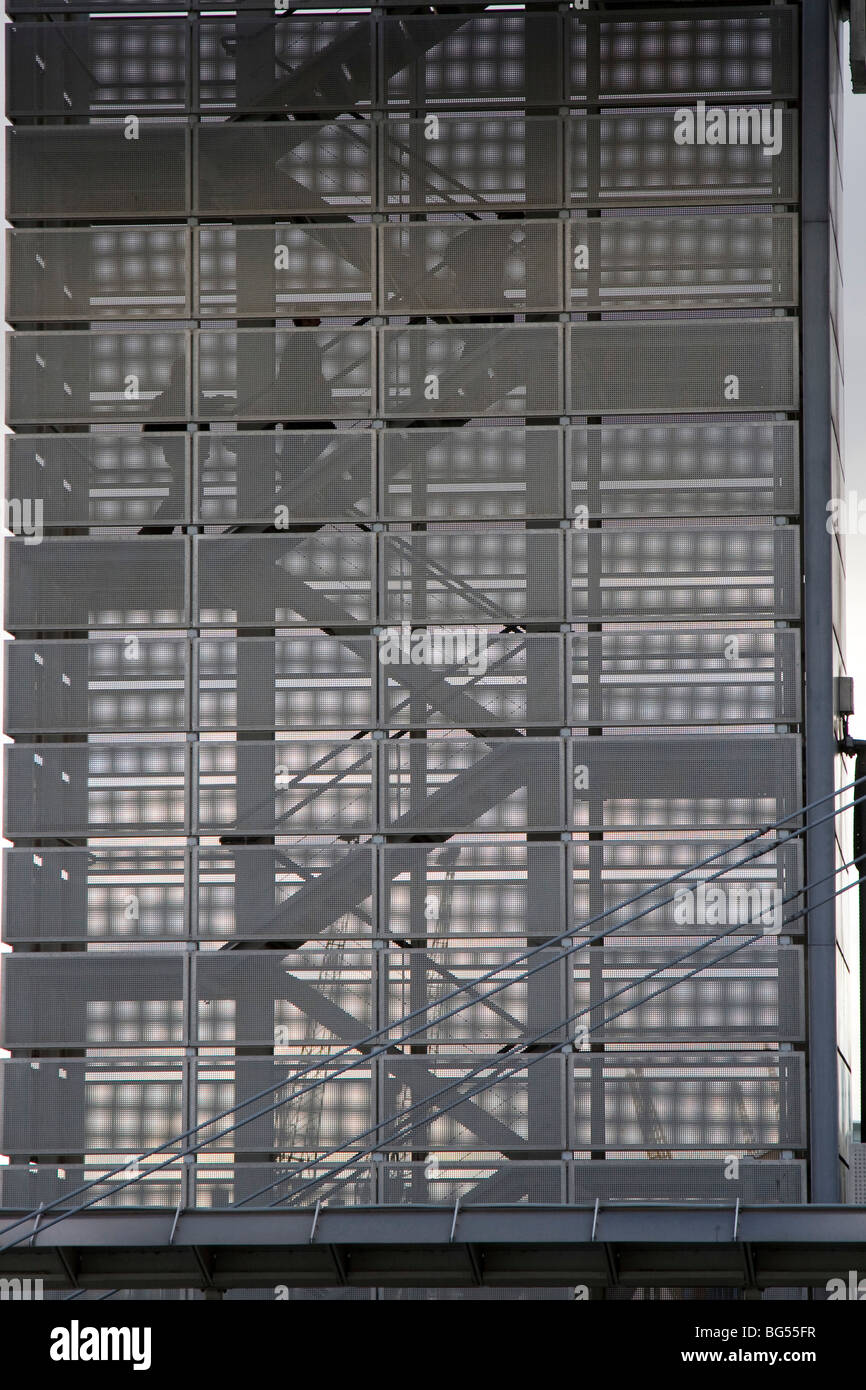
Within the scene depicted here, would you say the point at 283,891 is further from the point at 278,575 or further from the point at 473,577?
the point at 473,577

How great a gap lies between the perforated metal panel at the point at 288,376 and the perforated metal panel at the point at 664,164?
3.38 metres

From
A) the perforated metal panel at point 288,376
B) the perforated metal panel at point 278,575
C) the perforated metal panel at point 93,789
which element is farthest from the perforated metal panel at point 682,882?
the perforated metal panel at point 288,376

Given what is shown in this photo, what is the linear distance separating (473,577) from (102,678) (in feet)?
15.5

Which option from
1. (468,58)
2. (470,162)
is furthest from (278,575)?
(468,58)

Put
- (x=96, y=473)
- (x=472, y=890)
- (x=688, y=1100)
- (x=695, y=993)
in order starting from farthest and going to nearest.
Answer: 1. (x=96, y=473)
2. (x=472, y=890)
3. (x=695, y=993)
4. (x=688, y=1100)

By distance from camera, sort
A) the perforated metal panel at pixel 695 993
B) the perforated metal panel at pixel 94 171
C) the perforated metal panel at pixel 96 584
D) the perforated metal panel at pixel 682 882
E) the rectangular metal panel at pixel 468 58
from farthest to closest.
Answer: the perforated metal panel at pixel 94 171
the rectangular metal panel at pixel 468 58
the perforated metal panel at pixel 96 584
the perforated metal panel at pixel 682 882
the perforated metal panel at pixel 695 993

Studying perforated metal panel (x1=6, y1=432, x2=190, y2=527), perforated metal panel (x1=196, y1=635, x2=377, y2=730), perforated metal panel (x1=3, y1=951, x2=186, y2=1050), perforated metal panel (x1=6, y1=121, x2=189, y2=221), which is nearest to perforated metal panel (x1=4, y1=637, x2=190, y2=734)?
perforated metal panel (x1=196, y1=635, x2=377, y2=730)

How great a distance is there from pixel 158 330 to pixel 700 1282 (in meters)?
13.2

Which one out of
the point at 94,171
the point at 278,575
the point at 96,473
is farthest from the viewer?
the point at 94,171

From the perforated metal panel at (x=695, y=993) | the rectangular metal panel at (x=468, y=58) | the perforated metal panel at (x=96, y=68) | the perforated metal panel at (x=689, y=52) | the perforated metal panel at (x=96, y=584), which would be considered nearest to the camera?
the perforated metal panel at (x=695, y=993)

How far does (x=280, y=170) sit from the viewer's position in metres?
26.9

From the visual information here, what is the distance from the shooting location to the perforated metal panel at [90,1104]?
25750mm

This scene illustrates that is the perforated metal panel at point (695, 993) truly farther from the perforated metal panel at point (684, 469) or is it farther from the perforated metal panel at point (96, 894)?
the perforated metal panel at point (684, 469)

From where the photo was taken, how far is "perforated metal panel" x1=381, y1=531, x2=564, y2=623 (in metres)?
26.0
